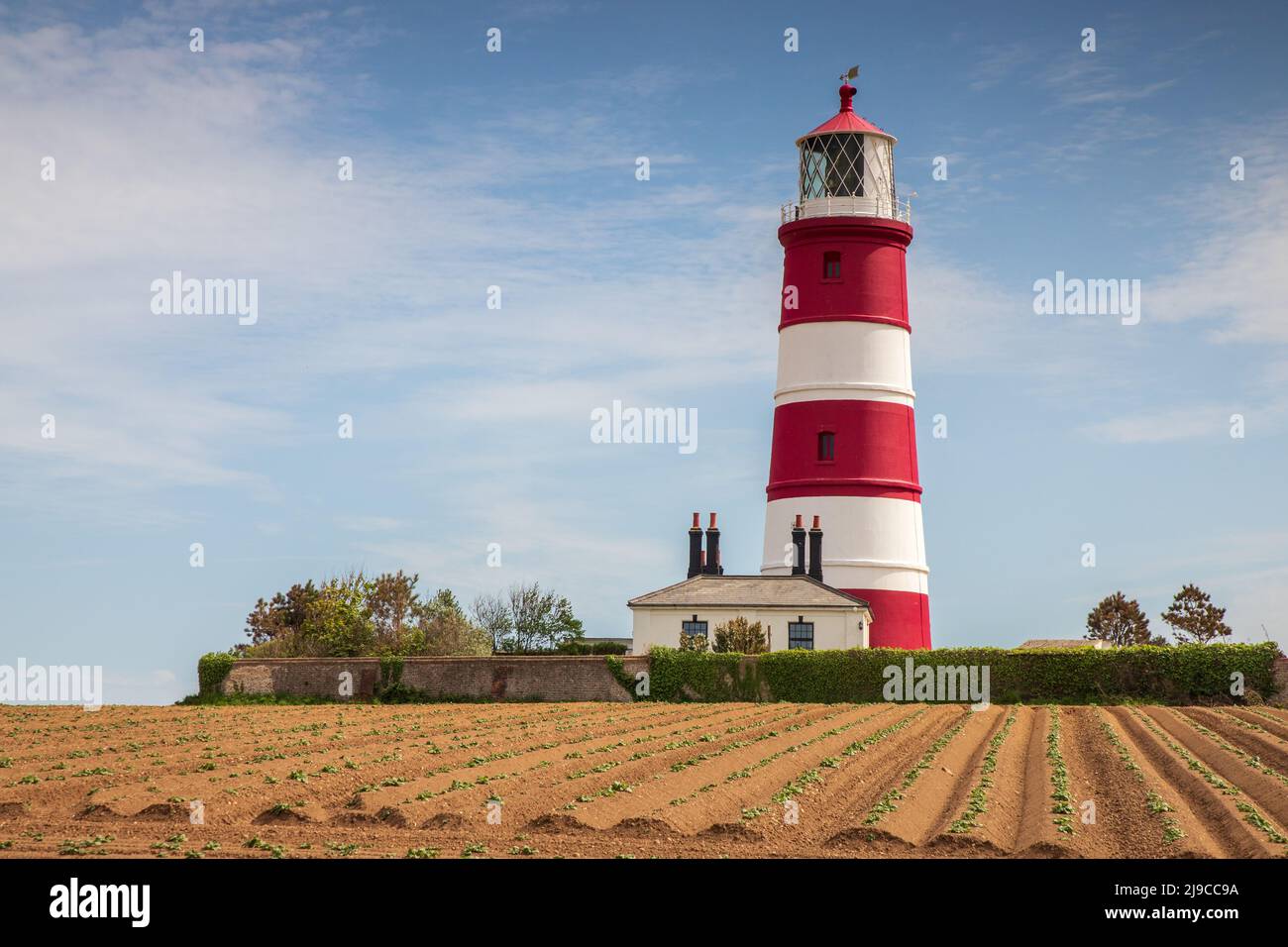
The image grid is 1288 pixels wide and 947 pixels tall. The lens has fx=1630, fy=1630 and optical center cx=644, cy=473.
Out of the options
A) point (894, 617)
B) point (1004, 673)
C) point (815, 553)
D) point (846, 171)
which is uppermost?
point (846, 171)

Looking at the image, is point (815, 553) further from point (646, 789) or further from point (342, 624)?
point (646, 789)

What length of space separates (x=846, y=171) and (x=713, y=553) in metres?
13.3

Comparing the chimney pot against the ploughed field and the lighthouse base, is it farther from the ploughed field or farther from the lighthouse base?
the ploughed field

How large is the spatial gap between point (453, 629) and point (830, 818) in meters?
47.0

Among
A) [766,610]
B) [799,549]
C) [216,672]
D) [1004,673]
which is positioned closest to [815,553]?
[799,549]

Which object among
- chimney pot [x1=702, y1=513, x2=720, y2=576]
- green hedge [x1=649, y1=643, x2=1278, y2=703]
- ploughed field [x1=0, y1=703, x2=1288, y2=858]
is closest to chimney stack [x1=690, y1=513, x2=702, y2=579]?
chimney pot [x1=702, y1=513, x2=720, y2=576]

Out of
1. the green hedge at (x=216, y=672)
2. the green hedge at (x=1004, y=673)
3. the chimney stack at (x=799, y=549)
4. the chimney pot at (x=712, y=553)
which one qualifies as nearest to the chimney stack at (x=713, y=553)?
the chimney pot at (x=712, y=553)

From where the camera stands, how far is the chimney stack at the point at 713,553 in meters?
54.9

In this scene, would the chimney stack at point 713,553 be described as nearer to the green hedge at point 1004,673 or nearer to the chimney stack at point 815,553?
the chimney stack at point 815,553

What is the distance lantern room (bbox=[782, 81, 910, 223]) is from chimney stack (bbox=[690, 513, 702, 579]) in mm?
10846

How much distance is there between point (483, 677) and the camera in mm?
44688

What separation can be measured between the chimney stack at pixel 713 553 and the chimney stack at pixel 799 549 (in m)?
4.48
